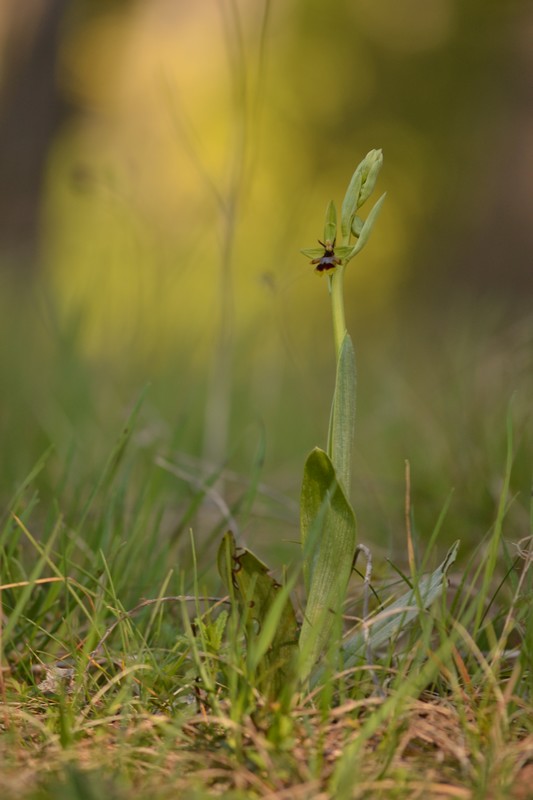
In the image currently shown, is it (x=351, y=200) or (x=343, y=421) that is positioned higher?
(x=351, y=200)

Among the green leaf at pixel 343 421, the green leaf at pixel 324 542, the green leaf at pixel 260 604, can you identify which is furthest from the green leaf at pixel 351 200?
the green leaf at pixel 260 604

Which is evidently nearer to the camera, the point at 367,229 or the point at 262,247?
the point at 367,229

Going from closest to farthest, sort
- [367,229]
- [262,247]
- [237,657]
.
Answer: [237,657] → [367,229] → [262,247]

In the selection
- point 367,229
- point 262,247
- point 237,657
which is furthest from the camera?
point 262,247

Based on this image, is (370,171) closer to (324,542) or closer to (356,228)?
(356,228)

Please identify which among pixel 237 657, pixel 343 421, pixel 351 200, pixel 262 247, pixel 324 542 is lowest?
pixel 237 657

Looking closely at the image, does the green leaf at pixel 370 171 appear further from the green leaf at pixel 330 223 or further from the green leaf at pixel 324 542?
the green leaf at pixel 324 542

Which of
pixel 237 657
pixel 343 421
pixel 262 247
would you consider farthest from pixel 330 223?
pixel 262 247
